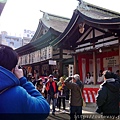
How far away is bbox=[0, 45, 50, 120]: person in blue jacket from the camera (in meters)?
1.15

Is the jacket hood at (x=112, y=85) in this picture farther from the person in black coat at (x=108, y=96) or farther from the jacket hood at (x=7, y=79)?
the jacket hood at (x=7, y=79)

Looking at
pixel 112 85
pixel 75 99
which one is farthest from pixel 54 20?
pixel 112 85

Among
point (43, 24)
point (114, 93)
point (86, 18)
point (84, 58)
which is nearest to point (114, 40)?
point (86, 18)

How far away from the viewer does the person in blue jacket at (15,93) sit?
1146 millimetres

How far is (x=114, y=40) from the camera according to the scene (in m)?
10.7

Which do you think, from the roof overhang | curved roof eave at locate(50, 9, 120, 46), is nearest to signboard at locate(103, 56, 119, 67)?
the roof overhang

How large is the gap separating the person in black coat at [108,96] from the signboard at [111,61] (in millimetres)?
8375

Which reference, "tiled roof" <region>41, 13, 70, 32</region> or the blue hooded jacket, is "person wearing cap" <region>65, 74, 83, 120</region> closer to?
the blue hooded jacket

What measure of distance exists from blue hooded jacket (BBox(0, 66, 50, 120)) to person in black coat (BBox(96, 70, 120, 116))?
10.1 feet

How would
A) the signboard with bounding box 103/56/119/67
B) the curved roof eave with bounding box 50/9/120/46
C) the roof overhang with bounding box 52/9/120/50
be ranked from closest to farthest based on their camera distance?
1. the curved roof eave with bounding box 50/9/120/46
2. the roof overhang with bounding box 52/9/120/50
3. the signboard with bounding box 103/56/119/67

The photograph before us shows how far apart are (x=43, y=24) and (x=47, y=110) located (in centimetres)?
2031

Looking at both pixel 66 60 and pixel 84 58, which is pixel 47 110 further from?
pixel 66 60

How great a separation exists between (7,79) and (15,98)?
0.42ft

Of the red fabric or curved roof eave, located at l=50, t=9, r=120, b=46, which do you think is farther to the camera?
the red fabric
